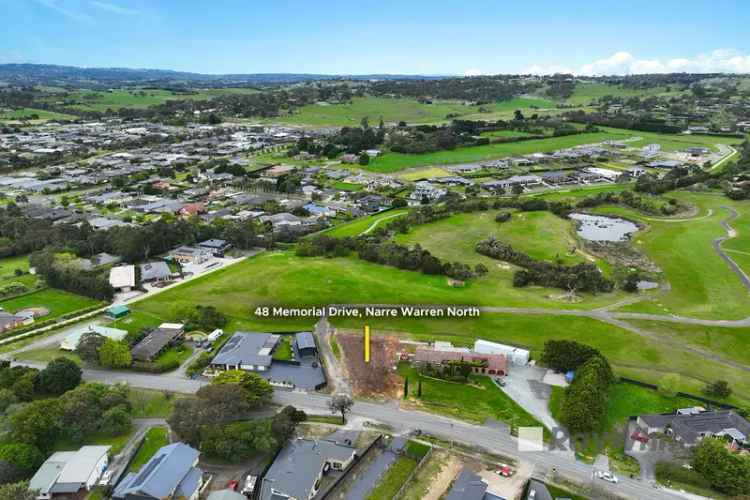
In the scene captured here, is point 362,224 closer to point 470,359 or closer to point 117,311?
point 117,311

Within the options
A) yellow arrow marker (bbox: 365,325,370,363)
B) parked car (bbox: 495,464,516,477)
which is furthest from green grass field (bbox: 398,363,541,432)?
parked car (bbox: 495,464,516,477)

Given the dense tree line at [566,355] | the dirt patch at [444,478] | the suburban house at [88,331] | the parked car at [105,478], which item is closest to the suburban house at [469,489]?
the dirt patch at [444,478]

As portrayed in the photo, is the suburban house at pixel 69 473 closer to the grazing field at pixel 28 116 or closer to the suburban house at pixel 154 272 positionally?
the suburban house at pixel 154 272

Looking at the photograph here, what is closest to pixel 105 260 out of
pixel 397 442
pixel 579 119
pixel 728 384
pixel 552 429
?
pixel 397 442

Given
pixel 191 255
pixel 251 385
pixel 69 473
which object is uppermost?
pixel 191 255

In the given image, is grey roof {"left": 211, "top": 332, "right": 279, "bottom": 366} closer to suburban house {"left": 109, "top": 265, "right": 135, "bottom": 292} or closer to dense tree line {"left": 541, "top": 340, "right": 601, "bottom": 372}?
suburban house {"left": 109, "top": 265, "right": 135, "bottom": 292}

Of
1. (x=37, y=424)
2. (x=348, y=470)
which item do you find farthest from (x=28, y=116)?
(x=348, y=470)
